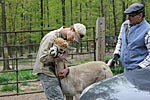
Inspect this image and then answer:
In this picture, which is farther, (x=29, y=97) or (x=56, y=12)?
(x=56, y=12)

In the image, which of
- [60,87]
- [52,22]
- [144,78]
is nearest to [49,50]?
[60,87]

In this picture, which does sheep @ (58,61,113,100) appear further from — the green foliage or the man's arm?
the green foliage

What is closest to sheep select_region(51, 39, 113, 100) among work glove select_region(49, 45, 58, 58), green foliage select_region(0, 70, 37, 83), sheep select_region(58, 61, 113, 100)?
sheep select_region(58, 61, 113, 100)

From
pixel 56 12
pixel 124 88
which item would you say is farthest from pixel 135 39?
pixel 56 12

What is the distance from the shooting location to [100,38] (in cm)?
717

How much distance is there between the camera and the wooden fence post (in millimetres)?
7145

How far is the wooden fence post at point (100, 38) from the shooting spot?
7145 millimetres

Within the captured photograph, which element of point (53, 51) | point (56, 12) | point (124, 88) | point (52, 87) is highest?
point (56, 12)

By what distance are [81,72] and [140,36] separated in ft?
3.39

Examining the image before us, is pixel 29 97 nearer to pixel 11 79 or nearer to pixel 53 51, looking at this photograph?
pixel 11 79

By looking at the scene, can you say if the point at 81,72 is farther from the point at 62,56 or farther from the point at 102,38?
the point at 102,38

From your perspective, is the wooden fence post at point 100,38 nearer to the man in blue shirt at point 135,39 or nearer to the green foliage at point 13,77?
the green foliage at point 13,77

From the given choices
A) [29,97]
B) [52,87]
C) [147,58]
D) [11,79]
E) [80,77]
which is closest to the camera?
[147,58]

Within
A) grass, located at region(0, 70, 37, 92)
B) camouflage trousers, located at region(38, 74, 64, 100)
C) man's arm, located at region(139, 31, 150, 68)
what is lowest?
grass, located at region(0, 70, 37, 92)
